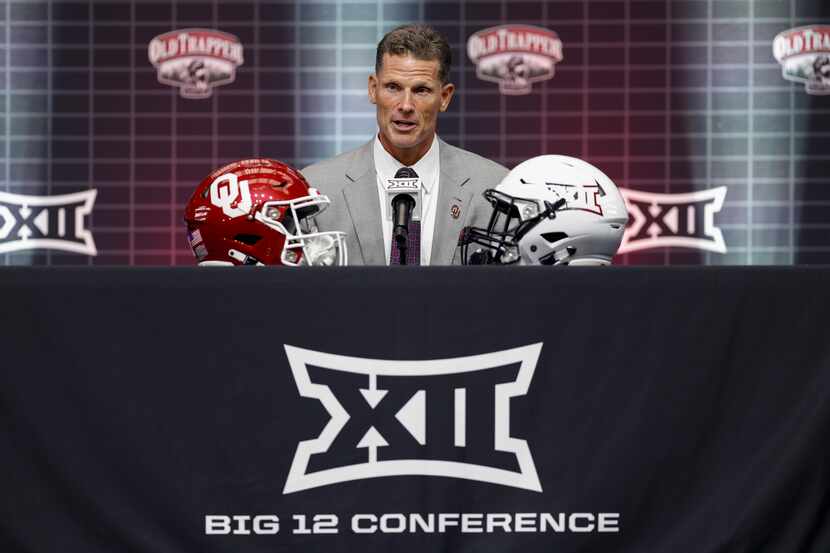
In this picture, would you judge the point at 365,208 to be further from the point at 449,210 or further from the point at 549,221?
the point at 549,221

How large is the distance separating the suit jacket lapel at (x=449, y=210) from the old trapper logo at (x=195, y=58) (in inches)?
91.6

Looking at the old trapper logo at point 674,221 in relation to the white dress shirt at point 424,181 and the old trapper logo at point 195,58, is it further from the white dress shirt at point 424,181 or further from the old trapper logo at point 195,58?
the white dress shirt at point 424,181

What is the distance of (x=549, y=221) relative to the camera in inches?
91.5

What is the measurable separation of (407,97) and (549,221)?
395 millimetres

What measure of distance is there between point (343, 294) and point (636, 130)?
317 cm

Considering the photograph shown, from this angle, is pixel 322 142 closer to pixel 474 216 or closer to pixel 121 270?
pixel 474 216

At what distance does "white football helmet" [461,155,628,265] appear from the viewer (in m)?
2.33

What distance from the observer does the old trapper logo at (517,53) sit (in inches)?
185

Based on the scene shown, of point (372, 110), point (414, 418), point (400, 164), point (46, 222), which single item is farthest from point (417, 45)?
point (46, 222)

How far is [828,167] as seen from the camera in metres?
4.70

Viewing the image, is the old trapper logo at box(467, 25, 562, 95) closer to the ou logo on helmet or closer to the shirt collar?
the shirt collar

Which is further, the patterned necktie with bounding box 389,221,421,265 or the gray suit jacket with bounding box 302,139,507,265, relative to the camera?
the gray suit jacket with bounding box 302,139,507,265

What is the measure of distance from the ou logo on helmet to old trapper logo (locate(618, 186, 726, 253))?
261 cm

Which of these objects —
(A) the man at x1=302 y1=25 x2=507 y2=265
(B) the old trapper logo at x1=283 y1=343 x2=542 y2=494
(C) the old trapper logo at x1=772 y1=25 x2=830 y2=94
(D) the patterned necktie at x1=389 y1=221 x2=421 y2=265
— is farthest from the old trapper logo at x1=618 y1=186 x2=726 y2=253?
(B) the old trapper logo at x1=283 y1=343 x2=542 y2=494
